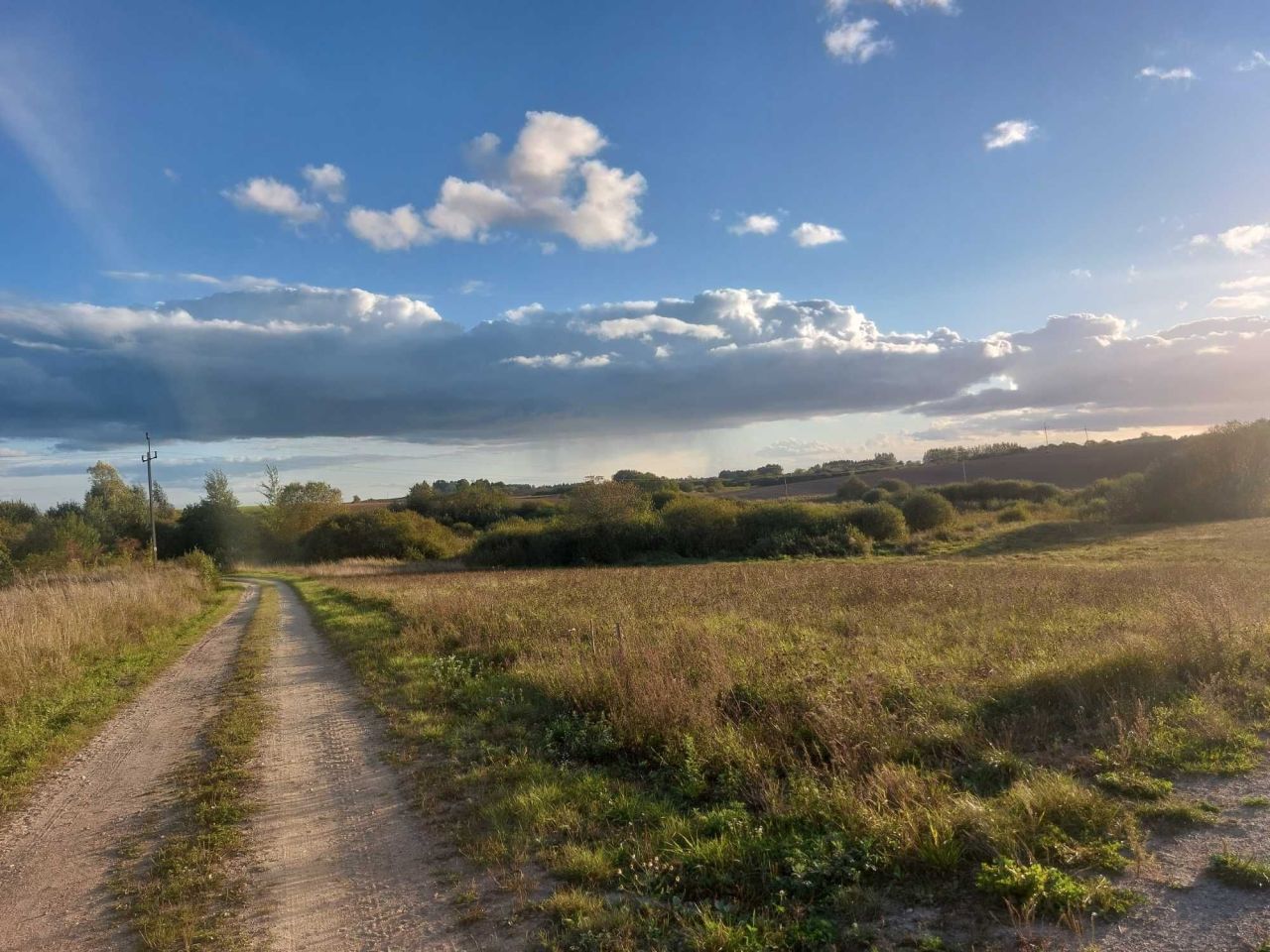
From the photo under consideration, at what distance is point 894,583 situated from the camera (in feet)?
57.3

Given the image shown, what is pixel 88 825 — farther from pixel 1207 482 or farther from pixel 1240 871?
pixel 1207 482

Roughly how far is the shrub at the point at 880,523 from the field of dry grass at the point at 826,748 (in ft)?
109

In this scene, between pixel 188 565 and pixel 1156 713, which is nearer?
pixel 1156 713

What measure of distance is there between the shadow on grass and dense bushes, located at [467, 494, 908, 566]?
6.83 metres

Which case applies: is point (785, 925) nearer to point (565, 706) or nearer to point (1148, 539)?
point (565, 706)

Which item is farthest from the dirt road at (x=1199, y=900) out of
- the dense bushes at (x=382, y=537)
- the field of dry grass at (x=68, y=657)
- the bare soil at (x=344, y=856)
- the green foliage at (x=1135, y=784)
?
the dense bushes at (x=382, y=537)

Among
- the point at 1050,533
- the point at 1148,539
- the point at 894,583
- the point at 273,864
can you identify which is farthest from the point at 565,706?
the point at 1050,533

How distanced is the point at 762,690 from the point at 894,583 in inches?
433

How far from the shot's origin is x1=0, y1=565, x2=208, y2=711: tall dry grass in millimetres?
11195

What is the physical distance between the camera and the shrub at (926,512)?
50438 millimetres

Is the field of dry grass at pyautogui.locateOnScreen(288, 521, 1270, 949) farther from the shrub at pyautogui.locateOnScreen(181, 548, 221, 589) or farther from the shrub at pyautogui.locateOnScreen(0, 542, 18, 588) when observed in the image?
the shrub at pyautogui.locateOnScreen(0, 542, 18, 588)

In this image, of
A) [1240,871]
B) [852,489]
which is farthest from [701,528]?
[1240,871]

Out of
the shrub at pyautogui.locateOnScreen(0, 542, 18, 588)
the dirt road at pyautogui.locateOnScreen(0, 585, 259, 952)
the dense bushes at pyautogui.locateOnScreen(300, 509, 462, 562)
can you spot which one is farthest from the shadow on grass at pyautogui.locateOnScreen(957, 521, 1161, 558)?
the dense bushes at pyautogui.locateOnScreen(300, 509, 462, 562)

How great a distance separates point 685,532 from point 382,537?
27.8 m
